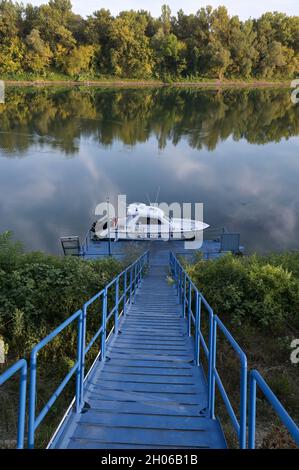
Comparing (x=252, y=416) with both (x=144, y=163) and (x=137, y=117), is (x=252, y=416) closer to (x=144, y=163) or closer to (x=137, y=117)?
(x=144, y=163)

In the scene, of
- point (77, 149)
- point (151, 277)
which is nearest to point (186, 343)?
point (151, 277)

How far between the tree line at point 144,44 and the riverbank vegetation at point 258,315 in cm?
7359

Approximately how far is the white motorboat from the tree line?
208 ft

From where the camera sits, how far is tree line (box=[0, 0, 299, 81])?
77188 millimetres

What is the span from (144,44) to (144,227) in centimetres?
7481

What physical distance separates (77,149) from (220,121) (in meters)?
26.7

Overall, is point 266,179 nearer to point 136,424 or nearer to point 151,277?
point 151,277

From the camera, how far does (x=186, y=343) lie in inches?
252

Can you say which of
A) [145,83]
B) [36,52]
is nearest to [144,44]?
[145,83]

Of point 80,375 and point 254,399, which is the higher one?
point 254,399

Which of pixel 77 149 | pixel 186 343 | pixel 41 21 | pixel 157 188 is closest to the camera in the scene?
pixel 186 343

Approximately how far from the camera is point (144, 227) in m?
20.5

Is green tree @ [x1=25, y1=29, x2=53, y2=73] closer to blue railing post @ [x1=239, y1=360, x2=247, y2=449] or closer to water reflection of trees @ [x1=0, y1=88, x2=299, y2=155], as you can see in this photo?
water reflection of trees @ [x1=0, y1=88, x2=299, y2=155]

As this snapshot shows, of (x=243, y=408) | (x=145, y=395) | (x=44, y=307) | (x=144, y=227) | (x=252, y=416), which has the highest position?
(x=252, y=416)
